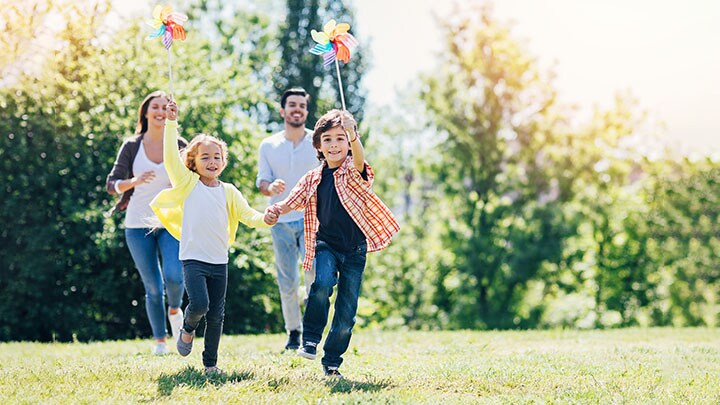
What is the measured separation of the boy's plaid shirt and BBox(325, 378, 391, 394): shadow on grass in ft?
3.18

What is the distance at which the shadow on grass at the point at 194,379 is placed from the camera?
5660 mm

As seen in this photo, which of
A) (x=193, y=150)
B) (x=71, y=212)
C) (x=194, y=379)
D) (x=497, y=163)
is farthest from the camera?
(x=497, y=163)

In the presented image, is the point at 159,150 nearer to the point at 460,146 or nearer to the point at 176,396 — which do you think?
the point at 176,396

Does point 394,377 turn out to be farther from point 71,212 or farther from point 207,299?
point 71,212

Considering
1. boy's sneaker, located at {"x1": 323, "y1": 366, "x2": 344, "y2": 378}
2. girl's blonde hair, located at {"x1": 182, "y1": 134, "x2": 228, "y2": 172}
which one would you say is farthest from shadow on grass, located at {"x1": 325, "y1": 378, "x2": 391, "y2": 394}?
girl's blonde hair, located at {"x1": 182, "y1": 134, "x2": 228, "y2": 172}

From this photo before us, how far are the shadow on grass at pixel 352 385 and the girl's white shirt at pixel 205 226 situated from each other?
4.26 feet

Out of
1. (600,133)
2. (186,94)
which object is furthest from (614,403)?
(600,133)

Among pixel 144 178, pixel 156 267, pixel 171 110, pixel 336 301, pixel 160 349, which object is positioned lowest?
pixel 160 349

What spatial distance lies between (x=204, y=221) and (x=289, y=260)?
6.75 feet

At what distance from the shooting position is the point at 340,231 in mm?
6238

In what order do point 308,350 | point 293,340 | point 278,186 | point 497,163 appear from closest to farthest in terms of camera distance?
point 308,350 → point 278,186 → point 293,340 → point 497,163

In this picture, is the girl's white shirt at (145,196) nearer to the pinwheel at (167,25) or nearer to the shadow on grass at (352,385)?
the pinwheel at (167,25)

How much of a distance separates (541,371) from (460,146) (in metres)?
18.7

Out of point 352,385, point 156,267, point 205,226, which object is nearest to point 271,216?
point 205,226
